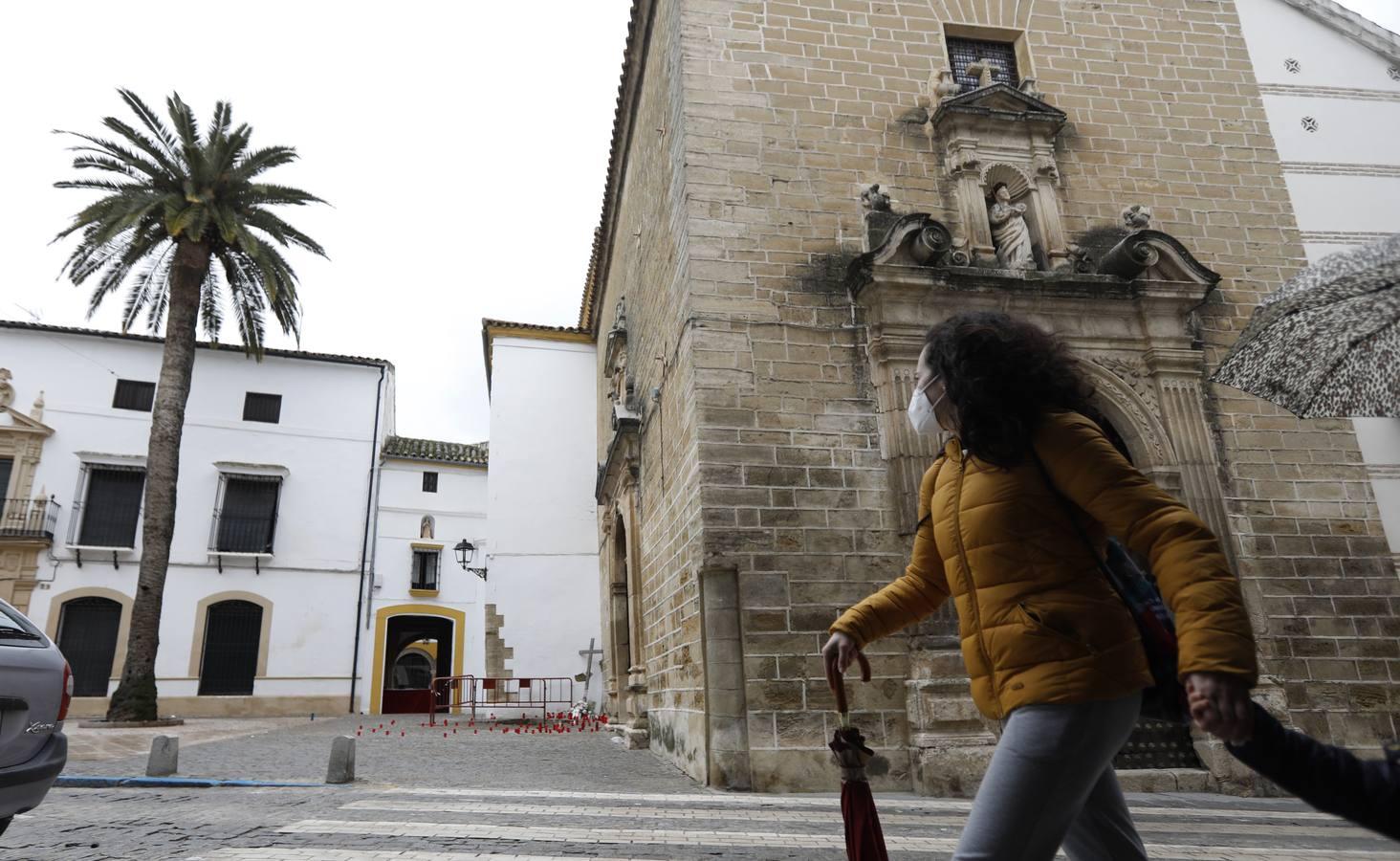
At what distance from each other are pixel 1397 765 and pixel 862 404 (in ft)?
19.5

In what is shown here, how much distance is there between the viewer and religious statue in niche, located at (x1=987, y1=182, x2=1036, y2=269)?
26.7 ft

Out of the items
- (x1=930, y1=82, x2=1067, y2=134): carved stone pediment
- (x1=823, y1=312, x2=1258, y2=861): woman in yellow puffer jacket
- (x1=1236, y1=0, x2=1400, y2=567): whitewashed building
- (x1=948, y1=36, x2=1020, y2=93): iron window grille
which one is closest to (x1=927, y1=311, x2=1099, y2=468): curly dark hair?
(x1=823, y1=312, x2=1258, y2=861): woman in yellow puffer jacket

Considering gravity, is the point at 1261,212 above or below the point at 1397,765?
above

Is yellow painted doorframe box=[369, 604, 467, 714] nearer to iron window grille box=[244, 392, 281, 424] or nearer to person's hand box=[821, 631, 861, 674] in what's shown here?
iron window grille box=[244, 392, 281, 424]

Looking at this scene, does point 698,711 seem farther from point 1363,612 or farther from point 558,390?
point 558,390

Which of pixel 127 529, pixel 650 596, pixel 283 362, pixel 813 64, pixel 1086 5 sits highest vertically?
pixel 283 362

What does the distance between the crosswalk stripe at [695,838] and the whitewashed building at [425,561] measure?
1825cm

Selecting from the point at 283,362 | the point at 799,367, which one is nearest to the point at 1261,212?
the point at 799,367

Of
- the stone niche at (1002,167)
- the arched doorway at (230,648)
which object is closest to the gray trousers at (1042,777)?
the stone niche at (1002,167)

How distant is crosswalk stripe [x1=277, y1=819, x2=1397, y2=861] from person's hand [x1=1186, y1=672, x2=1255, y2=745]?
112 inches

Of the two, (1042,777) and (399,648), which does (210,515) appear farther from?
(1042,777)

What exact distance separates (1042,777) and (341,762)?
20.3 feet

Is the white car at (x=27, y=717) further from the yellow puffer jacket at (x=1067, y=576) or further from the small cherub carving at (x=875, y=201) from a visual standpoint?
the small cherub carving at (x=875, y=201)

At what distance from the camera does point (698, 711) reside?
6.85 metres
